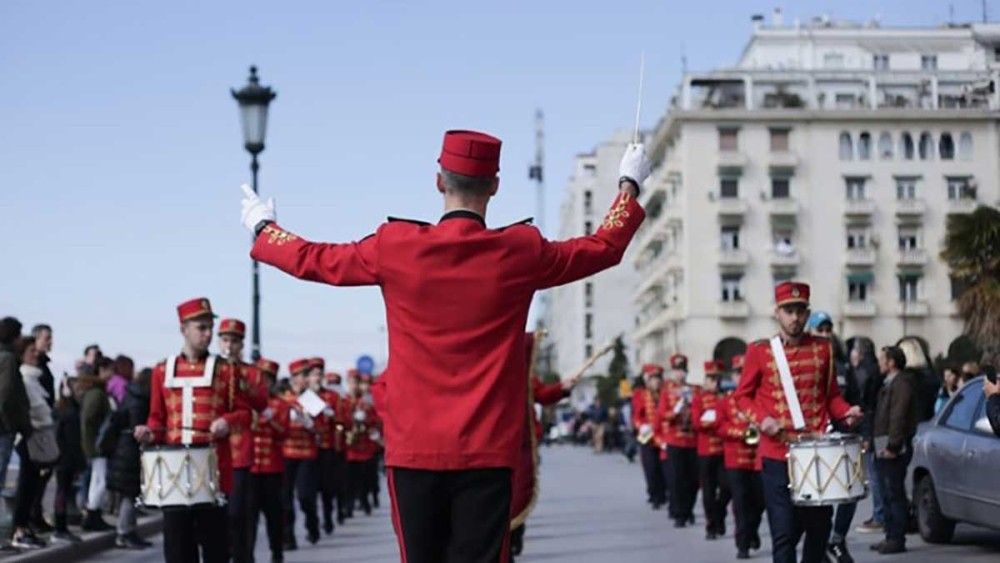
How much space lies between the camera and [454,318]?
6.12 m

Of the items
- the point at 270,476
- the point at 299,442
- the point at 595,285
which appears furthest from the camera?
the point at 595,285

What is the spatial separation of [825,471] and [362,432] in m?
16.0

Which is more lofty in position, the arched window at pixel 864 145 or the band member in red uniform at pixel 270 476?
the arched window at pixel 864 145

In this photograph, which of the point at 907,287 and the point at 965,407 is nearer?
the point at 965,407

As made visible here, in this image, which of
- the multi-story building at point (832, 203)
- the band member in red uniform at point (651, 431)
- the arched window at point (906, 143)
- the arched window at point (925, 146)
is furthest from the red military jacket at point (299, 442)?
the arched window at point (925, 146)

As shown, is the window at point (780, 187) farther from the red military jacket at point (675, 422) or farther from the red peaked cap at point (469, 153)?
the red peaked cap at point (469, 153)

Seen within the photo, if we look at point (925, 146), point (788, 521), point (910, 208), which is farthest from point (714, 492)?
point (925, 146)

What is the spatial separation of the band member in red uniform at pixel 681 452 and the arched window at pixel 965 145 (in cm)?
7623

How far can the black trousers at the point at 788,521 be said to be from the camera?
11266 millimetres

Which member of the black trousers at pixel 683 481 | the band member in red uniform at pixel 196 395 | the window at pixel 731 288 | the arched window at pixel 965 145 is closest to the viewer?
the band member in red uniform at pixel 196 395

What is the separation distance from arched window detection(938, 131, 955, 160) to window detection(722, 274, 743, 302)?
12564 mm

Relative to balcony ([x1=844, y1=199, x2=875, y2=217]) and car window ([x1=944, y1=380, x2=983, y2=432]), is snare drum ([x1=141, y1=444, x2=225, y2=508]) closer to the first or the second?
car window ([x1=944, y1=380, x2=983, y2=432])

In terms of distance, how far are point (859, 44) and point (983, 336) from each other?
69472 mm

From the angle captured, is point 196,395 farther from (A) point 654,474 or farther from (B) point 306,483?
(A) point 654,474
